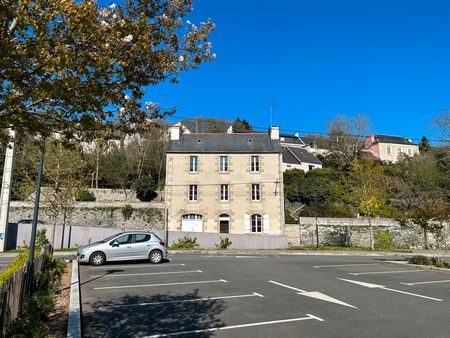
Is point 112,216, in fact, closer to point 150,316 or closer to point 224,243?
point 224,243

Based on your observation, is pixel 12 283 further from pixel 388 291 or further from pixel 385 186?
pixel 385 186

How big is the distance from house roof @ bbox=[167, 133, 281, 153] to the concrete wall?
925cm

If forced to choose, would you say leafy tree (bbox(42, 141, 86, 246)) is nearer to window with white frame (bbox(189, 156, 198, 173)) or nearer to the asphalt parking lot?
the asphalt parking lot

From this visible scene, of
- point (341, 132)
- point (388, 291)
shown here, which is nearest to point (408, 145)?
point (341, 132)

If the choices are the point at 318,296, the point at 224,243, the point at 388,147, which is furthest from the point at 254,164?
the point at 388,147

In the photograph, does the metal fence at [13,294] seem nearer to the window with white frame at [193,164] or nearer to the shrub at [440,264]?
the shrub at [440,264]

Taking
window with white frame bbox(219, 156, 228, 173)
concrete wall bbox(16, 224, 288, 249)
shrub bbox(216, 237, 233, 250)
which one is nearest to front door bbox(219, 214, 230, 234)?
window with white frame bbox(219, 156, 228, 173)

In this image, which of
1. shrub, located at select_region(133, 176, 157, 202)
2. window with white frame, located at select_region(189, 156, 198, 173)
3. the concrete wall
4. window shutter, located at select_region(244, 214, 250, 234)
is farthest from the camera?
shrub, located at select_region(133, 176, 157, 202)

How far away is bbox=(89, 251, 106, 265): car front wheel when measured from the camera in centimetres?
1593

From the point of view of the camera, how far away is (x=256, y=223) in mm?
34500

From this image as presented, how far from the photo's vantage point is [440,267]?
15.7 meters

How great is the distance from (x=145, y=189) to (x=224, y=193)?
36.8ft

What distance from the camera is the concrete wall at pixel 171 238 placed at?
2769 cm

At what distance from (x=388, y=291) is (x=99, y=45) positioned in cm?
977
